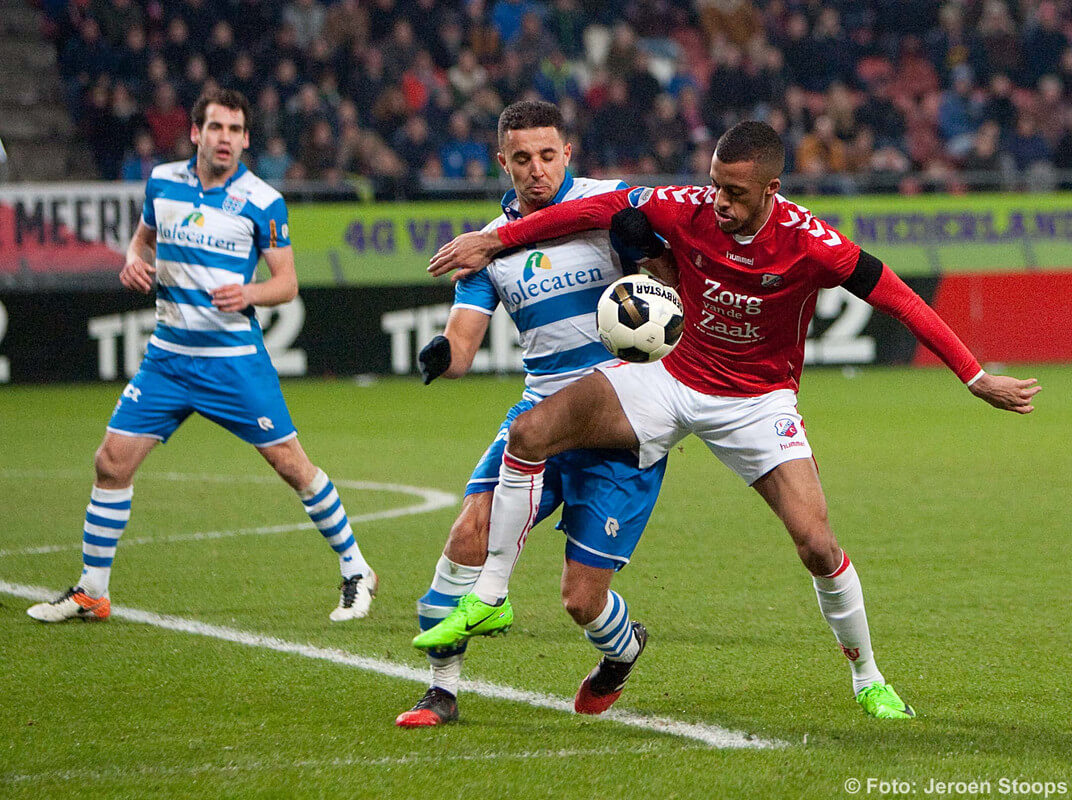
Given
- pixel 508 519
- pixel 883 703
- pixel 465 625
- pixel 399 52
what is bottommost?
pixel 883 703

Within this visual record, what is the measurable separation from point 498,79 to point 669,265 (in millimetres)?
15769

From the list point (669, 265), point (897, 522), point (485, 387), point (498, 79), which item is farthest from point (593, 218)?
point (498, 79)

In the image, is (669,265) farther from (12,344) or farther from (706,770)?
(12,344)

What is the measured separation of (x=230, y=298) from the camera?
20.4 feet

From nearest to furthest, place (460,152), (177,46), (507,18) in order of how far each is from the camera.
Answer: (460,152) → (177,46) → (507,18)

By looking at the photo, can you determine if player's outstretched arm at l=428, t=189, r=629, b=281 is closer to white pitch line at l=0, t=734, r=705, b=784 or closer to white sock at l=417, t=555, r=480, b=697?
white sock at l=417, t=555, r=480, b=697

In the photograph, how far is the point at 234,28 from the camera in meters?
19.8

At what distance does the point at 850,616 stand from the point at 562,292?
1.41 metres

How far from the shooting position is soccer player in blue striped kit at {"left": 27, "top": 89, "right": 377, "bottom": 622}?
629cm

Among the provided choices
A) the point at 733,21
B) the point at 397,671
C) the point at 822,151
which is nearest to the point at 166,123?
the point at 822,151

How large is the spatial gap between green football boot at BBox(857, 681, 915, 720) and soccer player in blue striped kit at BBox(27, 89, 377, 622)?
239 centimetres

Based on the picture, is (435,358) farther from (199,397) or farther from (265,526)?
(265,526)

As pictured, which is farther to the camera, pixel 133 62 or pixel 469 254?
pixel 133 62

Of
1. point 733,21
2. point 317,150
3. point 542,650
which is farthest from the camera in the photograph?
point 733,21
